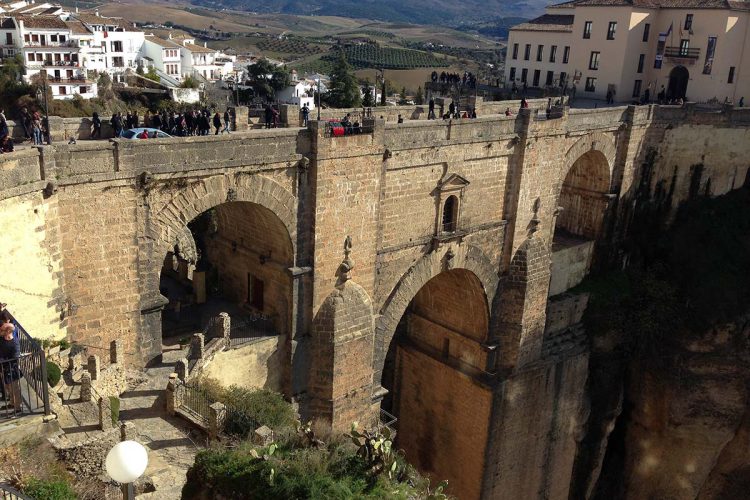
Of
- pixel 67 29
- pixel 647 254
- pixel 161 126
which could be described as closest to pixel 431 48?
pixel 67 29

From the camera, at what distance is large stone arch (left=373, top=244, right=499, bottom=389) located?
18.0m

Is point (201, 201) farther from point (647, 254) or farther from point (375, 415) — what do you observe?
point (647, 254)

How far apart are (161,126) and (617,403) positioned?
19071 mm

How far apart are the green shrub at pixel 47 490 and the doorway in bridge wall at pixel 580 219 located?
17932 mm

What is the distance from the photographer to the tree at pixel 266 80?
5528cm

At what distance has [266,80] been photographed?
186 ft

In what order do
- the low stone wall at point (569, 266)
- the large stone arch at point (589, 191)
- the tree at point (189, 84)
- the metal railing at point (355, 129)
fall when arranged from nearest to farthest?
the metal railing at point (355, 129) < the low stone wall at point (569, 266) < the large stone arch at point (589, 191) < the tree at point (189, 84)

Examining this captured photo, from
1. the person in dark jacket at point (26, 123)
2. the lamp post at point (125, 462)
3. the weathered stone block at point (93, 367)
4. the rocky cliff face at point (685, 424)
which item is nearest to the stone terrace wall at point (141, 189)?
the weathered stone block at point (93, 367)

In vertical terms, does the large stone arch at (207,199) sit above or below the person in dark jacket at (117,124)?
Answer: below

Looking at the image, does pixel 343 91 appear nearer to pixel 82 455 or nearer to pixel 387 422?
pixel 387 422

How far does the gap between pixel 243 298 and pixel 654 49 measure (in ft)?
91.1

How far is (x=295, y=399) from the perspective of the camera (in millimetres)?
16469

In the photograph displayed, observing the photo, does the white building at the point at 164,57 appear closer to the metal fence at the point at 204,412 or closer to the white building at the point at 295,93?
the white building at the point at 295,93

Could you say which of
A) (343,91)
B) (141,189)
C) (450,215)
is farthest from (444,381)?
(343,91)
